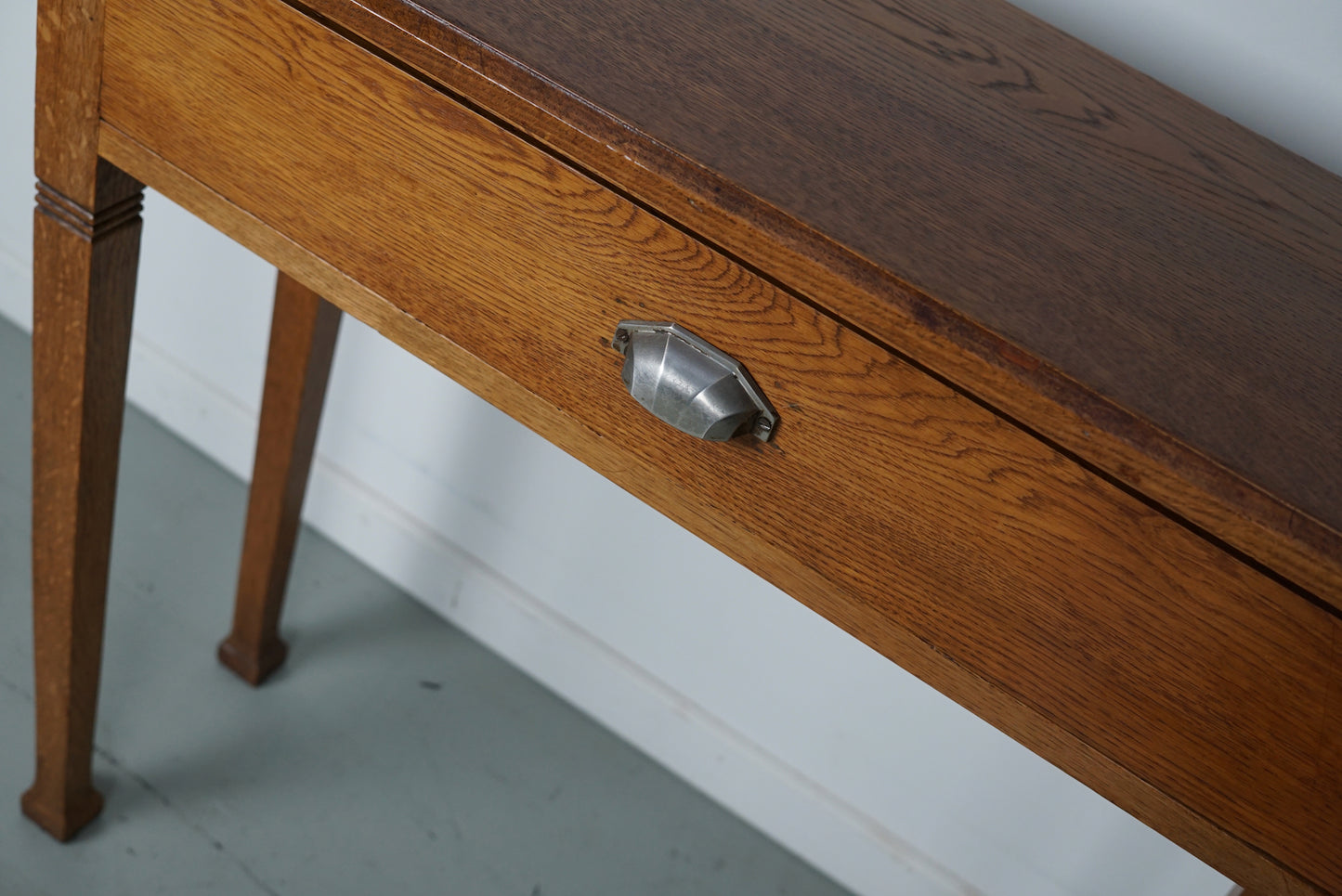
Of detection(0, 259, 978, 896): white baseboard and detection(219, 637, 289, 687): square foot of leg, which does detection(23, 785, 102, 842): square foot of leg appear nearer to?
detection(219, 637, 289, 687): square foot of leg

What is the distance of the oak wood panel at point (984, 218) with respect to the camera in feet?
1.39

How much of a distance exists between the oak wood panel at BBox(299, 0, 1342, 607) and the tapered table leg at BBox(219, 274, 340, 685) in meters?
0.47

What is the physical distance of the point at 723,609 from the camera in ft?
3.77

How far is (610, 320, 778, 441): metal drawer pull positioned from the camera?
1.59 ft

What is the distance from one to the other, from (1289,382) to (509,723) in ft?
3.01

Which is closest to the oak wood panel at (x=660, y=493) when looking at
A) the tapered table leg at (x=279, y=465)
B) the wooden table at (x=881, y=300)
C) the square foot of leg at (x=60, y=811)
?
the wooden table at (x=881, y=300)

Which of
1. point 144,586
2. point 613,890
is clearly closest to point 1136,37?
point 613,890

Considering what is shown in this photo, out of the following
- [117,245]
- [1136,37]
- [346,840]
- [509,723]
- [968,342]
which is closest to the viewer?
[968,342]

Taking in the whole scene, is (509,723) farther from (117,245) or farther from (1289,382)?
(1289,382)

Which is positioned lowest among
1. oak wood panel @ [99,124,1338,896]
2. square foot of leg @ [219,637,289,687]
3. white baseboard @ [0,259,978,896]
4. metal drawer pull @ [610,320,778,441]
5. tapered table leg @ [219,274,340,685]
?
square foot of leg @ [219,637,289,687]

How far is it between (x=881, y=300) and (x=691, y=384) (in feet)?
0.30

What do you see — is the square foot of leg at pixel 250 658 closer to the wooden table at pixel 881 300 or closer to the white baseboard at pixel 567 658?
the white baseboard at pixel 567 658

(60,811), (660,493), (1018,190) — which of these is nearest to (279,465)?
(60,811)

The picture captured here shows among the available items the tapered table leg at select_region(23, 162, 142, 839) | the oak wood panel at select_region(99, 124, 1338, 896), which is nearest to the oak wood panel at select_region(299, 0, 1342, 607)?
the oak wood panel at select_region(99, 124, 1338, 896)
